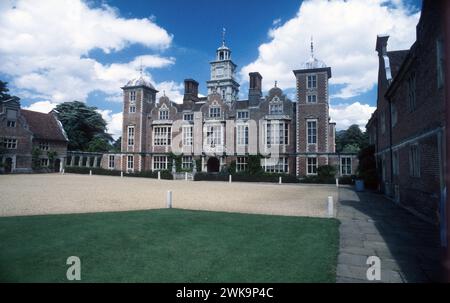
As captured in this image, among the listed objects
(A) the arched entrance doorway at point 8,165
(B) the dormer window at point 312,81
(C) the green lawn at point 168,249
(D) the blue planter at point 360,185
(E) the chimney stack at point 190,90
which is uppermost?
(E) the chimney stack at point 190,90

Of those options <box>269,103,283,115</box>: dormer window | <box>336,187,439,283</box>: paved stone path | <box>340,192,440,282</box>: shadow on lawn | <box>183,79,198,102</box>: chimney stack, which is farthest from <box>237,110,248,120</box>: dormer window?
<box>336,187,439,283</box>: paved stone path

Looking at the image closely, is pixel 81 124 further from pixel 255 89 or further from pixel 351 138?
pixel 351 138

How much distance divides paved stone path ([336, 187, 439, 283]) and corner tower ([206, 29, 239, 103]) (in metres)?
47.1

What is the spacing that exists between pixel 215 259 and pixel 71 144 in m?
55.7

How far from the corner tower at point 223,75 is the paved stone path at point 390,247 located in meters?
47.1

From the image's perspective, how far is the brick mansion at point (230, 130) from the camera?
102ft

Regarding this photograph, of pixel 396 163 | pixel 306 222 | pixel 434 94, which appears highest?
pixel 434 94

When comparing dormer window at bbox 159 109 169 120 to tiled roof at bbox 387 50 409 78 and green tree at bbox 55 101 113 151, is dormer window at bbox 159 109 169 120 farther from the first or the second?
tiled roof at bbox 387 50 409 78

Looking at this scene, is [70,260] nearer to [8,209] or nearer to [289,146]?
[8,209]

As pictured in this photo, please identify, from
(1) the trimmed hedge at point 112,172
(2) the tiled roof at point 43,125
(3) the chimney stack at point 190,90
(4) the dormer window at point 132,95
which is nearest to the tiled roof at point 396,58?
(1) the trimmed hedge at point 112,172

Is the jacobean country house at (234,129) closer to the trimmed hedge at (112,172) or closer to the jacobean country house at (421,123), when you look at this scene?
the trimmed hedge at (112,172)
